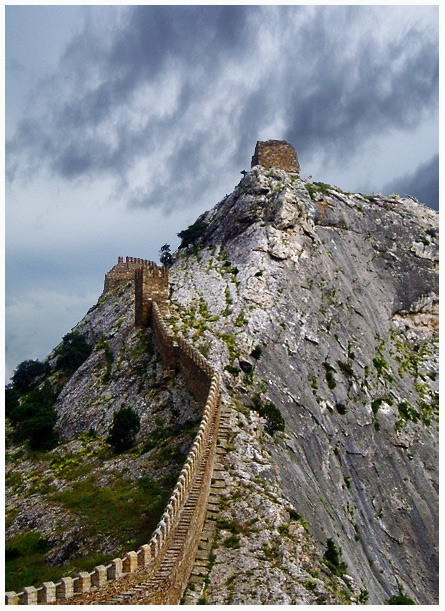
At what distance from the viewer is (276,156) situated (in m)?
82.3

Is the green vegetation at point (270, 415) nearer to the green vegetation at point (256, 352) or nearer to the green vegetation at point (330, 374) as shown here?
the green vegetation at point (256, 352)

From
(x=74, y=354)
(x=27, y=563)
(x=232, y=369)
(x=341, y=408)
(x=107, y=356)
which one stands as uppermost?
(x=74, y=354)

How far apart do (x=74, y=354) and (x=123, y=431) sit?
909 inches

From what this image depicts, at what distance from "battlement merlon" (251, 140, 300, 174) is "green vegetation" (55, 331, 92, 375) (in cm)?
3587

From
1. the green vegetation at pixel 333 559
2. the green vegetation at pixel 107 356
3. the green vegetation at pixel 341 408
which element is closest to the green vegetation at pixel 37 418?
the green vegetation at pixel 107 356

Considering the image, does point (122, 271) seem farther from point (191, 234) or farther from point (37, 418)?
point (37, 418)

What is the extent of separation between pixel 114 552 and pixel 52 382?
3687 centimetres

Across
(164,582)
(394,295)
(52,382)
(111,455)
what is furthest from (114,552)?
(394,295)

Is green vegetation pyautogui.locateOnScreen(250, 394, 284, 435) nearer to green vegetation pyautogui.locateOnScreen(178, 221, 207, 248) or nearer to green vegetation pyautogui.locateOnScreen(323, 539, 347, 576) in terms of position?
green vegetation pyautogui.locateOnScreen(323, 539, 347, 576)

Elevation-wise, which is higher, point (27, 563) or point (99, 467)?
point (99, 467)

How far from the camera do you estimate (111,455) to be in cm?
4106

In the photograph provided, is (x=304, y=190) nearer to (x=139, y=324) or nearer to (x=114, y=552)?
(x=139, y=324)

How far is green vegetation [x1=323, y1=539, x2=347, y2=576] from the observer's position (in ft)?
101

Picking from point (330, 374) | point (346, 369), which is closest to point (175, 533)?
point (330, 374)
